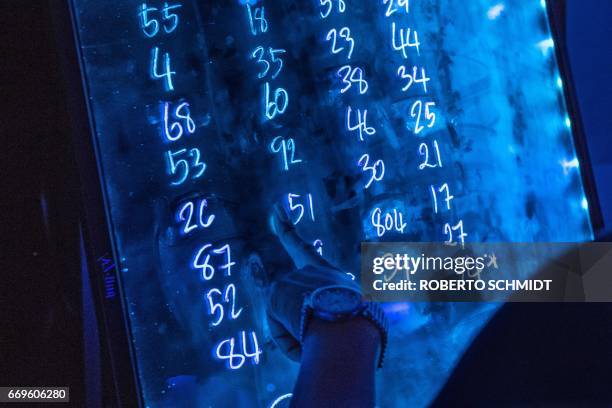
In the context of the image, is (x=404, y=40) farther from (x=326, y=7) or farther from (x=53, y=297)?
(x=53, y=297)

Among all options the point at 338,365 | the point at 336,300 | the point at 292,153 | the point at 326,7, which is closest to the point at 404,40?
the point at 326,7

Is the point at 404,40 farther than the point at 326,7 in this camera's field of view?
Yes

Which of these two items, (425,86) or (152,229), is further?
(425,86)

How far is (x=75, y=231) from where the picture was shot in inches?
113

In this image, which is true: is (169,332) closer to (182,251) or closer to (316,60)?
(182,251)

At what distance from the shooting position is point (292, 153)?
109 inches

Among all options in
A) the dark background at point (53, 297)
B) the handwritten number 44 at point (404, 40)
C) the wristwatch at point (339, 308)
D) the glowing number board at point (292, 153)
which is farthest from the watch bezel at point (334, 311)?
the handwritten number 44 at point (404, 40)

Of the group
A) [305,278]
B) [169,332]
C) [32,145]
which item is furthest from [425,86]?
[32,145]

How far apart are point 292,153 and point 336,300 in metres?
0.79

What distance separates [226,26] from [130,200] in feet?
2.84

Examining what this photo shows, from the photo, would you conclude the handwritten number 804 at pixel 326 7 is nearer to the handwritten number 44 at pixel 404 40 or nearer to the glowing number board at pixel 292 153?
the glowing number board at pixel 292 153

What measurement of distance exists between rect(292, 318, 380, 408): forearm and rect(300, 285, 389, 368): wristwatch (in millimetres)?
22

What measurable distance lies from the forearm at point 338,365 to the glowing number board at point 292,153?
485 millimetres

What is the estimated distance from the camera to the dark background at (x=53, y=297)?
2793mm
